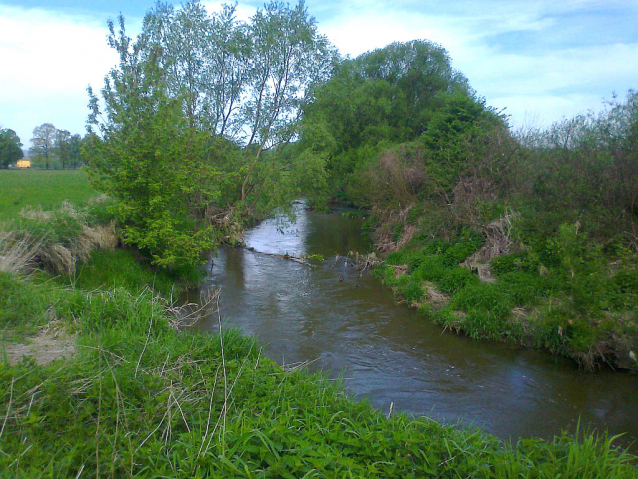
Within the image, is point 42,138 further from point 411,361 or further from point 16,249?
point 411,361

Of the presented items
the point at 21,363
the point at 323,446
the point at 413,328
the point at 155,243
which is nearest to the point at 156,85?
the point at 155,243

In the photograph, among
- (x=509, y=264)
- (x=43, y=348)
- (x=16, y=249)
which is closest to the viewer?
(x=43, y=348)

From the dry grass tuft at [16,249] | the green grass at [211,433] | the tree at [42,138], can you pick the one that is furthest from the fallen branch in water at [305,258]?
the tree at [42,138]

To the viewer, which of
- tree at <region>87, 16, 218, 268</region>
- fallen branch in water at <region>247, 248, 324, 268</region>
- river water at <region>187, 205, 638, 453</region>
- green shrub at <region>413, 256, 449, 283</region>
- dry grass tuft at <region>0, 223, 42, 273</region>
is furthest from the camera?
fallen branch in water at <region>247, 248, 324, 268</region>

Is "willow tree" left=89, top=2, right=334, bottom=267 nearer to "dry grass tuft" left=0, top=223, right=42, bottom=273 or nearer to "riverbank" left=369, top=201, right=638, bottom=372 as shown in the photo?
"dry grass tuft" left=0, top=223, right=42, bottom=273

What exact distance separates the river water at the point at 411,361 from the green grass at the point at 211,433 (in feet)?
6.17

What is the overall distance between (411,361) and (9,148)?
55009 millimetres

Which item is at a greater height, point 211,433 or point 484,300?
point 211,433

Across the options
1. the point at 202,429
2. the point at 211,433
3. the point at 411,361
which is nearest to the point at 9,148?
the point at 411,361

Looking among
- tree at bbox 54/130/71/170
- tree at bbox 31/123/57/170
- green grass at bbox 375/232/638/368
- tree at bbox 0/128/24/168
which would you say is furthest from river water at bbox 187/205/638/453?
tree at bbox 31/123/57/170

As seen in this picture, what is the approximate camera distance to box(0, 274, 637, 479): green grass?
11.5 ft

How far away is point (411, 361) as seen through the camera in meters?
9.70

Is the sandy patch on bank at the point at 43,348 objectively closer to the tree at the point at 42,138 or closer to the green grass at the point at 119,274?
the green grass at the point at 119,274

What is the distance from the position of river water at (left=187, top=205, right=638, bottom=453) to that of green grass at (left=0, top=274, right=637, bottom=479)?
74.1 inches
